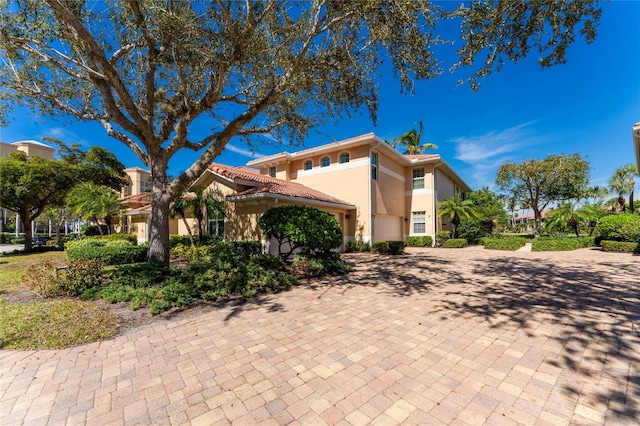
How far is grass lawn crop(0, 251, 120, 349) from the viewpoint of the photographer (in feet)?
13.0

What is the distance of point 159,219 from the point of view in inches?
341

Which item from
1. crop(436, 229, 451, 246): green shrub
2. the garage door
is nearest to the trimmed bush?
the garage door

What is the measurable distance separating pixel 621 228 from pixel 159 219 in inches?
904

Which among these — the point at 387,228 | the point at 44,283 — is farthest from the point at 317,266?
the point at 387,228

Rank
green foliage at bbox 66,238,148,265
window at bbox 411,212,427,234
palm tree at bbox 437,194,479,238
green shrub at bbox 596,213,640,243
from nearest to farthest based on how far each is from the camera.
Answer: green foliage at bbox 66,238,148,265, green shrub at bbox 596,213,640,243, palm tree at bbox 437,194,479,238, window at bbox 411,212,427,234

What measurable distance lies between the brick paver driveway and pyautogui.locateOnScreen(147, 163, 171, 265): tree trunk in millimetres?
4494

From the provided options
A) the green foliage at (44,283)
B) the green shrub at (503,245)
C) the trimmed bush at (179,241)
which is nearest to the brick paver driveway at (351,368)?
the green foliage at (44,283)

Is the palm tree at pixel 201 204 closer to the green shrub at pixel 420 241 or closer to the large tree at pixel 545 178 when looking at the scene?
the green shrub at pixel 420 241

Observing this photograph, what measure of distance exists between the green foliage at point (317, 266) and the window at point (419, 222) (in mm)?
12998

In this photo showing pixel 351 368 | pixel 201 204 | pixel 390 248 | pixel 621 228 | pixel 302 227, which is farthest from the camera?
pixel 390 248

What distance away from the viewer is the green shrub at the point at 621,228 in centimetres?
1447

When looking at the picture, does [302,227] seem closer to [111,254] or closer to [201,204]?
[201,204]

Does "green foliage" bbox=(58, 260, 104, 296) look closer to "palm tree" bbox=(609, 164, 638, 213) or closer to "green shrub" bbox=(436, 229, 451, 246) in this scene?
"green shrub" bbox=(436, 229, 451, 246)

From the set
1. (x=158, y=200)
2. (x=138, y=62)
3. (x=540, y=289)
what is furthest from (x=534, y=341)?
(x=138, y=62)
